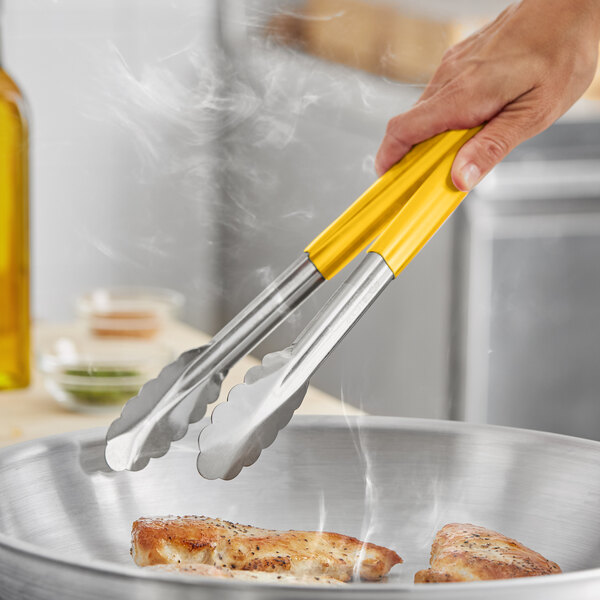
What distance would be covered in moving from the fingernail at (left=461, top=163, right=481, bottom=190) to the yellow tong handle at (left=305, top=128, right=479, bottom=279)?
0.02 m

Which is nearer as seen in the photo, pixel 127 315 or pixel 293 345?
pixel 293 345

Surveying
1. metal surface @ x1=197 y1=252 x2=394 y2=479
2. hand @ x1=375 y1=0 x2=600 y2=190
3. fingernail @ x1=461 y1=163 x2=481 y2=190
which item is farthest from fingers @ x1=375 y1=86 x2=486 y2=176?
metal surface @ x1=197 y1=252 x2=394 y2=479

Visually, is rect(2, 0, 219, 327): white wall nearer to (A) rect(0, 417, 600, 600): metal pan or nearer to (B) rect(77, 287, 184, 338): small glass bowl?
(B) rect(77, 287, 184, 338): small glass bowl

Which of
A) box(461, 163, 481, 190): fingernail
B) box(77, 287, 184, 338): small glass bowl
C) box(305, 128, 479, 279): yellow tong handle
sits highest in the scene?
box(461, 163, 481, 190): fingernail

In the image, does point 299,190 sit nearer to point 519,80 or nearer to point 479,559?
point 519,80

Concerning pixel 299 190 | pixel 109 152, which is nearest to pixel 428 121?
pixel 299 190

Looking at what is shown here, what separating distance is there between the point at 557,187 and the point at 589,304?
31 cm

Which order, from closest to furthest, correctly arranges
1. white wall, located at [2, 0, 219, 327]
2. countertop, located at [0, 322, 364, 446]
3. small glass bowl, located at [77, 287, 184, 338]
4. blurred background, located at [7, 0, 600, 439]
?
countertop, located at [0, 322, 364, 446]
small glass bowl, located at [77, 287, 184, 338]
blurred background, located at [7, 0, 600, 439]
white wall, located at [2, 0, 219, 327]

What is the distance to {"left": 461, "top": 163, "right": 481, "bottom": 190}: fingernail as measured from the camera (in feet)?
2.44

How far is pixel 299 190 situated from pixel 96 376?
1.72 metres

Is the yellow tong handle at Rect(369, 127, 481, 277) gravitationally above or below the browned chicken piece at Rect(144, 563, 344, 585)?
above

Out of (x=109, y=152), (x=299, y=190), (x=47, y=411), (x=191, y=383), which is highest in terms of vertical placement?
(x=109, y=152)

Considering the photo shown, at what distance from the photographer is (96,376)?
4.03ft

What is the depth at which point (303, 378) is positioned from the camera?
66 centimetres
